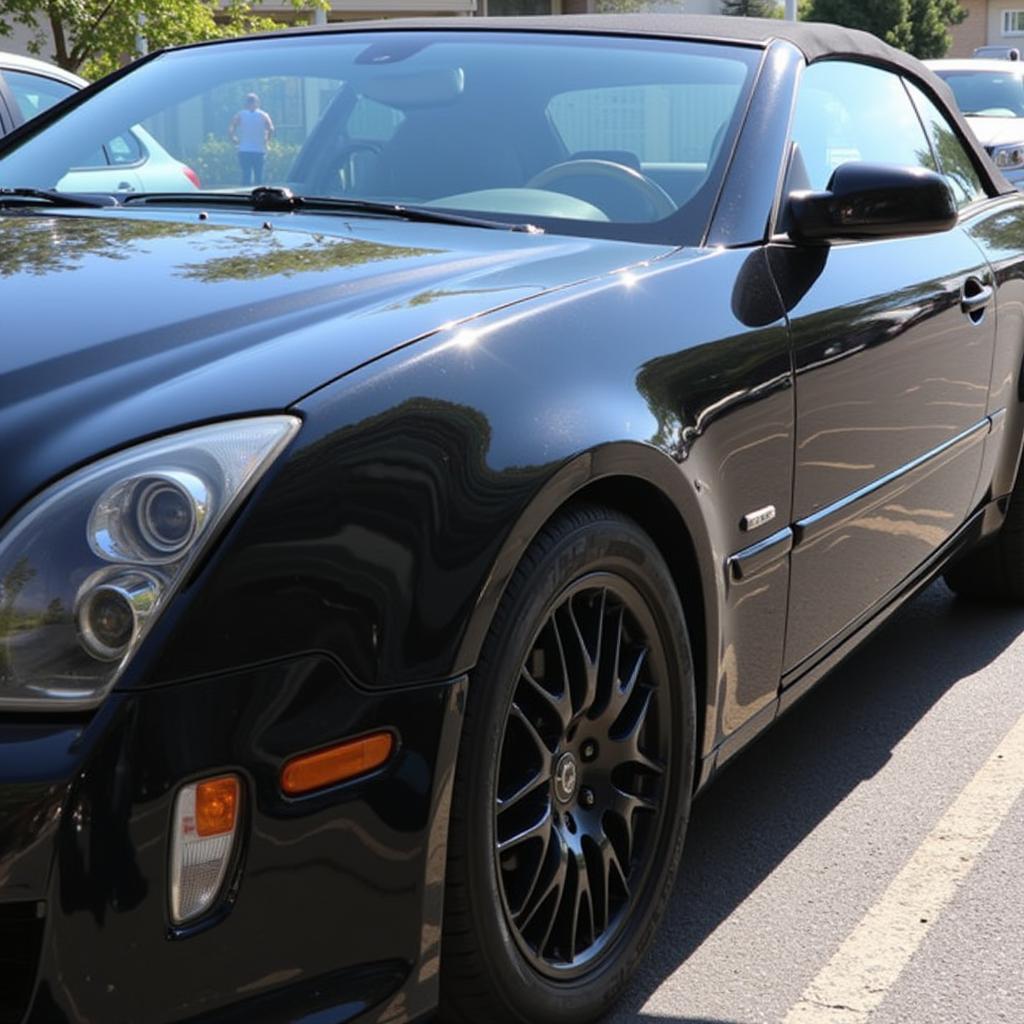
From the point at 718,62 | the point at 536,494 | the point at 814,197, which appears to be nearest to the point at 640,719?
the point at 536,494

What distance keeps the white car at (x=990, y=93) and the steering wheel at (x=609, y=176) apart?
475 inches

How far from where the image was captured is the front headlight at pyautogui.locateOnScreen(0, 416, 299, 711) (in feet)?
5.82

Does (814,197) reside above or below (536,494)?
above

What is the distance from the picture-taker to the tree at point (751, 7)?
4588cm

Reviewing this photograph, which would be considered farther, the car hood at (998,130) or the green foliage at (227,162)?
the car hood at (998,130)

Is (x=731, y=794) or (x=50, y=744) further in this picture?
(x=731, y=794)

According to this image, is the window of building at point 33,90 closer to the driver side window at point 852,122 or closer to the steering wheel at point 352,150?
the steering wheel at point 352,150

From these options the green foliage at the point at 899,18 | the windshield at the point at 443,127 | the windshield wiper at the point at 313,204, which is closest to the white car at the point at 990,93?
the windshield at the point at 443,127

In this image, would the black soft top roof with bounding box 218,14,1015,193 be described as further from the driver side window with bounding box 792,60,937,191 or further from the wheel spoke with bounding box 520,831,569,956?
the wheel spoke with bounding box 520,831,569,956

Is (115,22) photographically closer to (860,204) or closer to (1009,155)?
(1009,155)

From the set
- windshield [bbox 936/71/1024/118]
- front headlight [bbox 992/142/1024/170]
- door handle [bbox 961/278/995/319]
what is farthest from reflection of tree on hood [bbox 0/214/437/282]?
windshield [bbox 936/71/1024/118]

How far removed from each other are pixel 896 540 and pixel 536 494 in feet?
5.46

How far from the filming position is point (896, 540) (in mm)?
3607

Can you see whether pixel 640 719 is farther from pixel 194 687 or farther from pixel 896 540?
pixel 896 540
